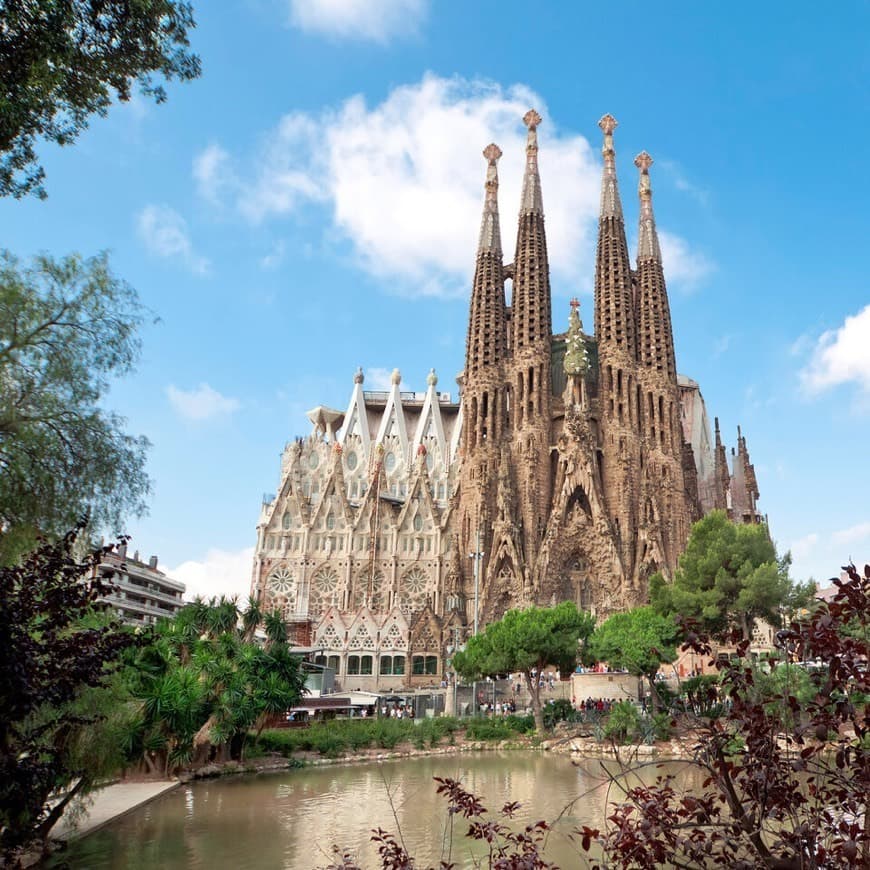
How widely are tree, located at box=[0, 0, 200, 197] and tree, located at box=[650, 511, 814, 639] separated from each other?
2959cm

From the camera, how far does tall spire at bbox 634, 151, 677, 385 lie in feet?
173

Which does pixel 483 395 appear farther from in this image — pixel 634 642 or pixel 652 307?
Answer: pixel 634 642

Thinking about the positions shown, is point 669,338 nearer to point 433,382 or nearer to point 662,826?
point 433,382

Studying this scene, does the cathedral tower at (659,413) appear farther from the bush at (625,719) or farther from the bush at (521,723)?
the bush at (625,719)

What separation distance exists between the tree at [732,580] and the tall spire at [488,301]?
21397 mm

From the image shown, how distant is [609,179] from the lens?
57.9 metres

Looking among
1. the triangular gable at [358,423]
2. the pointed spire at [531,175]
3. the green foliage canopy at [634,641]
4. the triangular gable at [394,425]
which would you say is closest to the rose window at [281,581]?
the triangular gable at [358,423]

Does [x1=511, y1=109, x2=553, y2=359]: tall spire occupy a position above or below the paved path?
above

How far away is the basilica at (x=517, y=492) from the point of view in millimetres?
→ 46812

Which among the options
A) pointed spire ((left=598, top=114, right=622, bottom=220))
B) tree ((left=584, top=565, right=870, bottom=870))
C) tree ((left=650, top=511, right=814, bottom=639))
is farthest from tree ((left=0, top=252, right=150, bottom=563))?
pointed spire ((left=598, top=114, right=622, bottom=220))

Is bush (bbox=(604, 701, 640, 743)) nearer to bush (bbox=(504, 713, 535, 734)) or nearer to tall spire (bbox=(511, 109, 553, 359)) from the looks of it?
bush (bbox=(504, 713, 535, 734))

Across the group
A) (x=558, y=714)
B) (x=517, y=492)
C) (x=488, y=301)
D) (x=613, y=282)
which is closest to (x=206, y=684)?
(x=558, y=714)

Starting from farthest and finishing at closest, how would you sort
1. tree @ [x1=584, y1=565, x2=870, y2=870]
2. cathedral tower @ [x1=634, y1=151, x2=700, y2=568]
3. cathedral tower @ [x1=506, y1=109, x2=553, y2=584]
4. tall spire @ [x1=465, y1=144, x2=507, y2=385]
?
tall spire @ [x1=465, y1=144, x2=507, y2=385]
cathedral tower @ [x1=506, y1=109, x2=553, y2=584]
cathedral tower @ [x1=634, y1=151, x2=700, y2=568]
tree @ [x1=584, y1=565, x2=870, y2=870]

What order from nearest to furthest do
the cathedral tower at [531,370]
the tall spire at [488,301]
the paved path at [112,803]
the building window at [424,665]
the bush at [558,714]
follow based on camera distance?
the paved path at [112,803] → the bush at [558,714] → the building window at [424,665] → the cathedral tower at [531,370] → the tall spire at [488,301]
